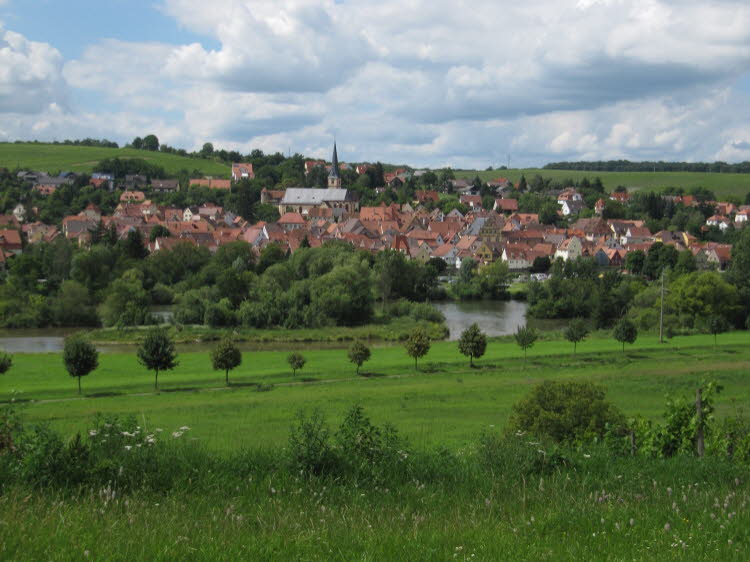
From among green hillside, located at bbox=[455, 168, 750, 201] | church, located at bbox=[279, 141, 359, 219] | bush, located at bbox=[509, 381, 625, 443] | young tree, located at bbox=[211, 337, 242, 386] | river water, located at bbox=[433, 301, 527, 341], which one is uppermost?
green hillside, located at bbox=[455, 168, 750, 201]

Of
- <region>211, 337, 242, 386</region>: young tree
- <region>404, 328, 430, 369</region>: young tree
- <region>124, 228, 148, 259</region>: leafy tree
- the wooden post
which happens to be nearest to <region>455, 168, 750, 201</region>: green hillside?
<region>124, 228, 148, 259</region>: leafy tree

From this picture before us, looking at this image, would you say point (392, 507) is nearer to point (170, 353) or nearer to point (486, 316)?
point (170, 353)

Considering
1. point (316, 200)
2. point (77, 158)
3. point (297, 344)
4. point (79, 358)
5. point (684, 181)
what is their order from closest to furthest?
point (79, 358), point (297, 344), point (316, 200), point (77, 158), point (684, 181)

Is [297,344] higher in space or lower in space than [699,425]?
lower

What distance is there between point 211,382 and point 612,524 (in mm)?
24555

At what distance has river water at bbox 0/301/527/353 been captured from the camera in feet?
139

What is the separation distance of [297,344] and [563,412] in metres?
31.5

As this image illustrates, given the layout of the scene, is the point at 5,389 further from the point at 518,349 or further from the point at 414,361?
the point at 518,349

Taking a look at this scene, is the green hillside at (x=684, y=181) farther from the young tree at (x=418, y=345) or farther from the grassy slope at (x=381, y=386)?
the young tree at (x=418, y=345)

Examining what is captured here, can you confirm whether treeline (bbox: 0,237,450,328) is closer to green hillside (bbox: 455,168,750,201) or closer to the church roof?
the church roof

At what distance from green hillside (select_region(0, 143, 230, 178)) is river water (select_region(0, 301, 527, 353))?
101 m

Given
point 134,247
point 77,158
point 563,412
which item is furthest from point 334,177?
point 563,412

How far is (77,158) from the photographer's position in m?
153

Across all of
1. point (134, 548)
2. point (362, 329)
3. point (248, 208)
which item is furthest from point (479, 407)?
point (248, 208)
